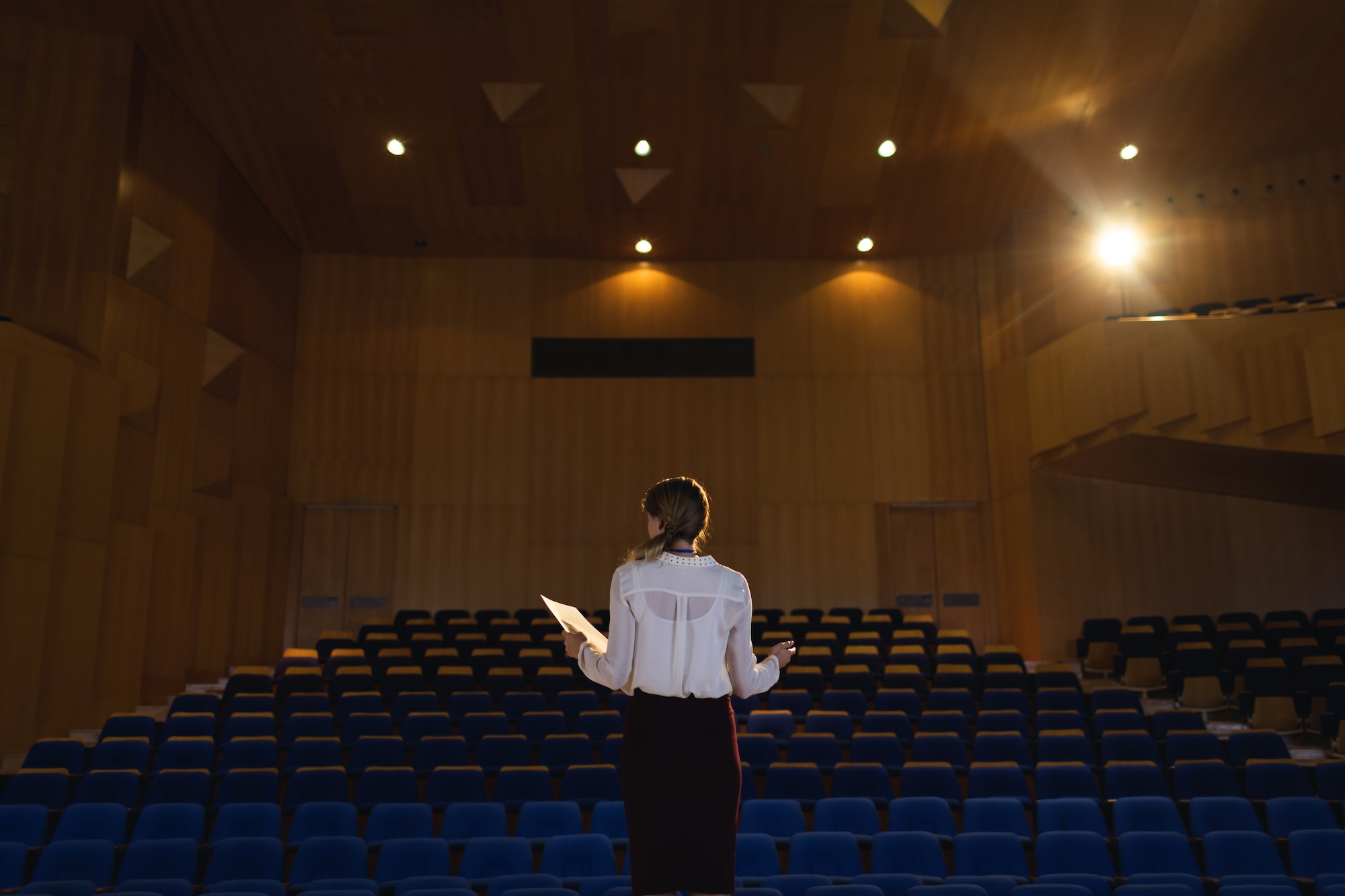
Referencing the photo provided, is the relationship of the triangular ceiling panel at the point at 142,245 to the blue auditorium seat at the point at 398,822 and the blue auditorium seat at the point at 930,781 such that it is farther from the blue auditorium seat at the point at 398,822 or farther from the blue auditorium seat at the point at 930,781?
the blue auditorium seat at the point at 930,781

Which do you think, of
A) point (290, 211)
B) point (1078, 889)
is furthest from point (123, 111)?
point (1078, 889)

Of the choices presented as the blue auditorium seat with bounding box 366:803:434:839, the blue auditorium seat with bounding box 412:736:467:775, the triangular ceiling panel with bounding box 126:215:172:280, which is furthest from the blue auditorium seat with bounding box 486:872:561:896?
the triangular ceiling panel with bounding box 126:215:172:280

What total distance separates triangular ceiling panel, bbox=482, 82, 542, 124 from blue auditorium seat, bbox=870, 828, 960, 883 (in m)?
7.65

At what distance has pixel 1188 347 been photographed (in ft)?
28.3

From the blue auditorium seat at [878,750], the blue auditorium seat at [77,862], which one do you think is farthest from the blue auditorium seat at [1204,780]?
the blue auditorium seat at [77,862]

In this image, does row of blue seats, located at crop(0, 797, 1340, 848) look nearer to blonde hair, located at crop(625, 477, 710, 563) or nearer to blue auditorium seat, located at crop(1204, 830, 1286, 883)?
blue auditorium seat, located at crop(1204, 830, 1286, 883)

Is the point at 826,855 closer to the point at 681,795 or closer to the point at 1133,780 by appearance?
the point at 1133,780

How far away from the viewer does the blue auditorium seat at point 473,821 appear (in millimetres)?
4793

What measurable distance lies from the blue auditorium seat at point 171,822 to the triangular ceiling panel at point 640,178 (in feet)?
25.2

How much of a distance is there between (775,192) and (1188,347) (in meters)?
4.48

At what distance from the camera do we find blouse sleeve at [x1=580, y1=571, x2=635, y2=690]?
6.70ft

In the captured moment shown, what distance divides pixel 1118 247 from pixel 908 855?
8.20 meters

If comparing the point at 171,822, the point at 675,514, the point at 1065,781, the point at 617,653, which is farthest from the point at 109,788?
the point at 1065,781

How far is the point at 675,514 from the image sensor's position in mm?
2127
